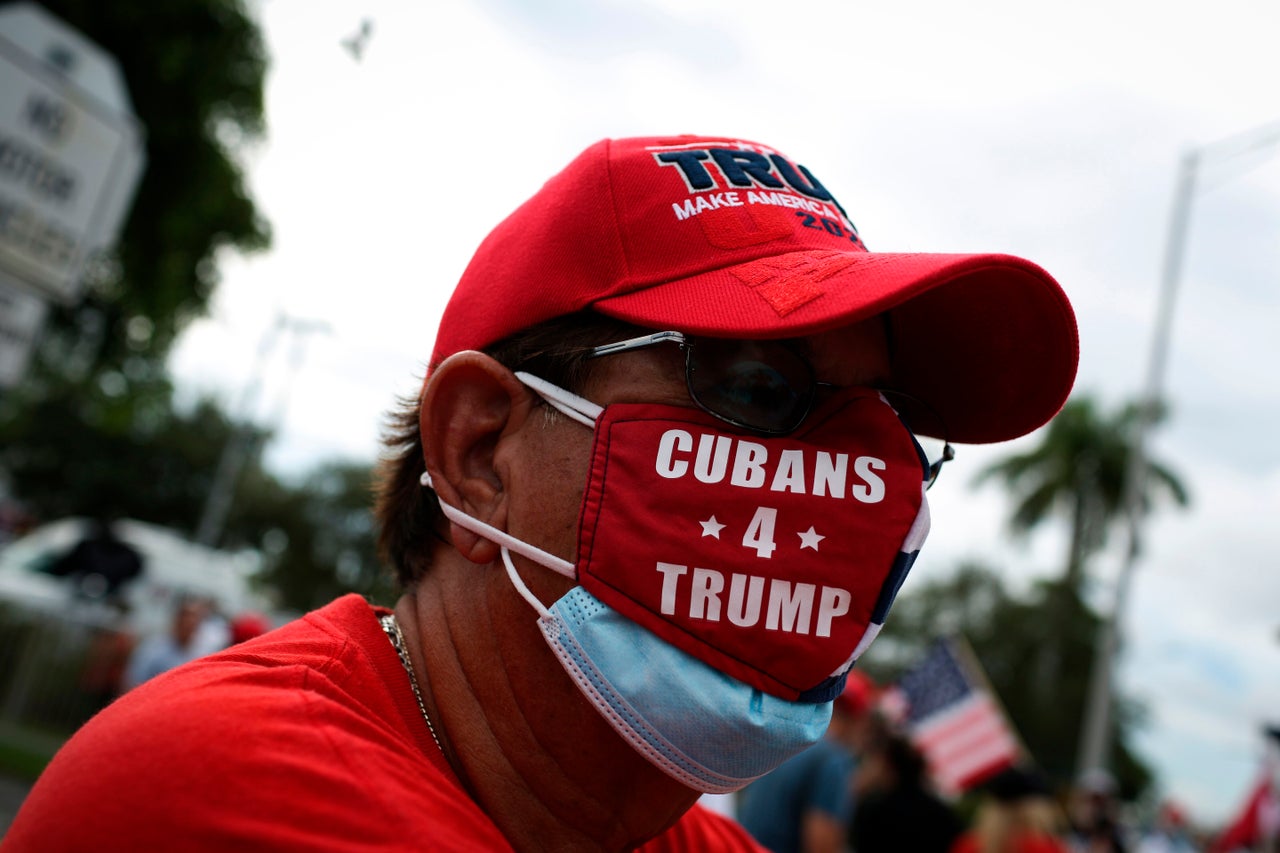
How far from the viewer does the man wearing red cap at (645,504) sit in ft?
4.86

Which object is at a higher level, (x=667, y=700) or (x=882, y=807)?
(x=667, y=700)

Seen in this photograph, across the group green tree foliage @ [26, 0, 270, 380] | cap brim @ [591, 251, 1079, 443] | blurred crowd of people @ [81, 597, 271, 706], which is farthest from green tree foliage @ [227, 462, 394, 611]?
cap brim @ [591, 251, 1079, 443]

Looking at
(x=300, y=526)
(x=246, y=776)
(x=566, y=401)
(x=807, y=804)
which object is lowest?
(x=300, y=526)

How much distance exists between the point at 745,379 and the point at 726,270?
0.17 meters

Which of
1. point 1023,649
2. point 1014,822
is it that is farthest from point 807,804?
point 1023,649

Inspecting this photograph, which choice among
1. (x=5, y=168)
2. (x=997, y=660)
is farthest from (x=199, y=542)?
(x=5, y=168)

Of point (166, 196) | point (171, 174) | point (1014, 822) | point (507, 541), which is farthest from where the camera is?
point (166, 196)

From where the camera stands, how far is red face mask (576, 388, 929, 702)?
1.48 m

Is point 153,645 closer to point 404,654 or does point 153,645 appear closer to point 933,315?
point 404,654

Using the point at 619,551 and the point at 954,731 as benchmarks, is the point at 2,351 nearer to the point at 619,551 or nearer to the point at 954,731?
the point at 619,551

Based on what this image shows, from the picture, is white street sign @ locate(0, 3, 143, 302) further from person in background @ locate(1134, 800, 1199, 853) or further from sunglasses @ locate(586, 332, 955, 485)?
person in background @ locate(1134, 800, 1199, 853)

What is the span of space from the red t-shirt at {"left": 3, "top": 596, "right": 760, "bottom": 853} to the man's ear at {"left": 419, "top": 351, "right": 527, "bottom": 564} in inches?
14.7

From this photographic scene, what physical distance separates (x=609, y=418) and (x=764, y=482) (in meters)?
0.24

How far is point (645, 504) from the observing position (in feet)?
4.92
